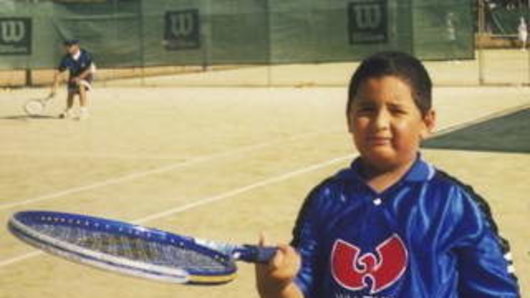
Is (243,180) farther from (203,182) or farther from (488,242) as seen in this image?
(488,242)

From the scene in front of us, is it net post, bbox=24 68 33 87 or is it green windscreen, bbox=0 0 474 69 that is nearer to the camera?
green windscreen, bbox=0 0 474 69

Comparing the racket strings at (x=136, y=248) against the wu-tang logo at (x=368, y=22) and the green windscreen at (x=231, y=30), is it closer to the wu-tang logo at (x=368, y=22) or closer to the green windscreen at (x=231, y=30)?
the green windscreen at (x=231, y=30)

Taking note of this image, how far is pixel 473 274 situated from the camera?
7.97 feet

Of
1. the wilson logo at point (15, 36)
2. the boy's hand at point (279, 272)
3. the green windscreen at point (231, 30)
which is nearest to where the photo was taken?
the boy's hand at point (279, 272)

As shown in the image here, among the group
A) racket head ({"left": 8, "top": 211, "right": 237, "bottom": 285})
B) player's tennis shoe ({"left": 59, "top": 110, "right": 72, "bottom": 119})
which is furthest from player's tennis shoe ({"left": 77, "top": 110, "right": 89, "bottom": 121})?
racket head ({"left": 8, "top": 211, "right": 237, "bottom": 285})

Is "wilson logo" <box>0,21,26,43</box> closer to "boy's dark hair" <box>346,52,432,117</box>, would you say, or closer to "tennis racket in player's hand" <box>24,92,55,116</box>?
"tennis racket in player's hand" <box>24,92,55,116</box>

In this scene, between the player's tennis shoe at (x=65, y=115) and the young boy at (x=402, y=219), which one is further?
the player's tennis shoe at (x=65, y=115)

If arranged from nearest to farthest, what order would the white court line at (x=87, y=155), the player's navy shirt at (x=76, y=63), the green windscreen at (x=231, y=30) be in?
the white court line at (x=87, y=155) → the player's navy shirt at (x=76, y=63) → the green windscreen at (x=231, y=30)

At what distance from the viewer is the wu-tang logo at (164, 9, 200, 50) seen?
102ft

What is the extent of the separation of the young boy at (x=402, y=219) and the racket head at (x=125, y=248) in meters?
0.16

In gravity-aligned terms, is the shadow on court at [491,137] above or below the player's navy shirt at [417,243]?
below

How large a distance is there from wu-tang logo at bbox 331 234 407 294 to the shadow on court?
34.9 ft

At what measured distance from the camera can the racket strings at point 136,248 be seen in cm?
245

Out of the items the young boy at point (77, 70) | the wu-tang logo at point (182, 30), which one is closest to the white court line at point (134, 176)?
the young boy at point (77, 70)
